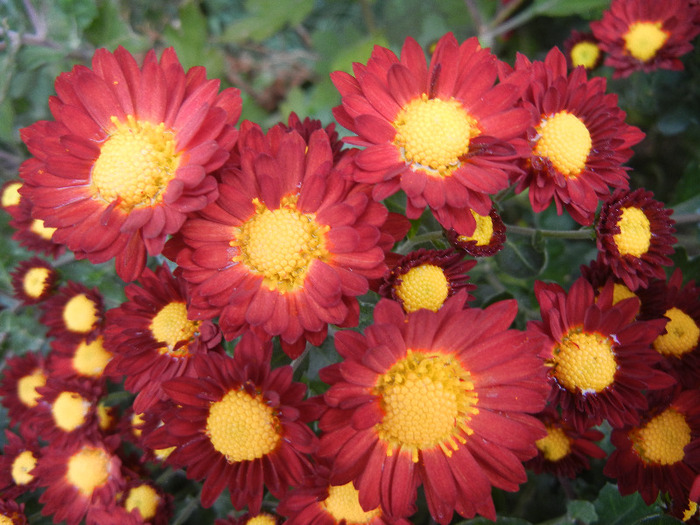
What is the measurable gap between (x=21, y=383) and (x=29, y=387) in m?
0.04

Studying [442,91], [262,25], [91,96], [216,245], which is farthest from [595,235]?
[262,25]

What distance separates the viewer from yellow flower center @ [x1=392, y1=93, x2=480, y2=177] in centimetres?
107

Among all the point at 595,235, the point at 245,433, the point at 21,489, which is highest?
the point at 595,235

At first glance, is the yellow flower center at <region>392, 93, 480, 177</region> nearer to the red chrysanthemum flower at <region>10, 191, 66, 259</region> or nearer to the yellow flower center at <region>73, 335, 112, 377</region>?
the yellow flower center at <region>73, 335, 112, 377</region>

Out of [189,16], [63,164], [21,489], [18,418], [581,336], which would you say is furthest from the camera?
[189,16]

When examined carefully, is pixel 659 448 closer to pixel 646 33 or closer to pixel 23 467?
pixel 646 33

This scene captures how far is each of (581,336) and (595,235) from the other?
266 mm

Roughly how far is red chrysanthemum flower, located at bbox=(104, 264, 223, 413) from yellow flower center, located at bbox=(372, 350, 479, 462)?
44 cm

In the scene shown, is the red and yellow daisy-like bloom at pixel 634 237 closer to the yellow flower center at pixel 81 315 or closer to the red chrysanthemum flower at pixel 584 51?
the red chrysanthemum flower at pixel 584 51

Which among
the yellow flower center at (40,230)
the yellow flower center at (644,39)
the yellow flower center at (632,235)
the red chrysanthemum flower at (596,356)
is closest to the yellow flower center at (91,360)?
the yellow flower center at (40,230)

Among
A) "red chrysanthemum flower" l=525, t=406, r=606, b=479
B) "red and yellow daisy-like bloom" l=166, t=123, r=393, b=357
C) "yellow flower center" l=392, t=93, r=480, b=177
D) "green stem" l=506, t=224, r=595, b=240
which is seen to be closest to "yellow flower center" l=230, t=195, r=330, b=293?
"red and yellow daisy-like bloom" l=166, t=123, r=393, b=357

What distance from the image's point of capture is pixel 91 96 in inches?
43.3

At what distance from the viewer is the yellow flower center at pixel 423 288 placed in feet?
3.75

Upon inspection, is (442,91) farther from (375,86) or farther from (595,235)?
(595,235)
